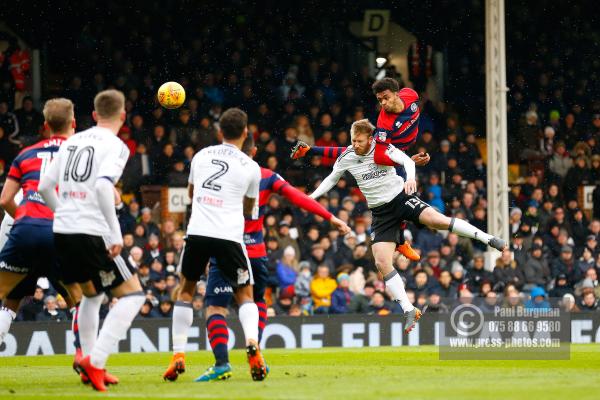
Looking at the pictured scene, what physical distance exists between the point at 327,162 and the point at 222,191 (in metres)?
9.82

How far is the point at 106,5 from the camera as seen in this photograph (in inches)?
Answer: 1027

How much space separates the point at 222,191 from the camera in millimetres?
9961

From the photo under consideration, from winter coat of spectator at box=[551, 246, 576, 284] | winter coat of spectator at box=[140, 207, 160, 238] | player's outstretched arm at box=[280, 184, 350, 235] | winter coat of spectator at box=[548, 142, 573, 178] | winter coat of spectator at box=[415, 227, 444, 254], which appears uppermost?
winter coat of spectator at box=[548, 142, 573, 178]

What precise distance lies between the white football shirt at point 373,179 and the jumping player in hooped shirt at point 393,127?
15 centimetres

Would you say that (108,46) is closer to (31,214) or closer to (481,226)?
(481,226)

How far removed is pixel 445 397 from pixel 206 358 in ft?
21.3

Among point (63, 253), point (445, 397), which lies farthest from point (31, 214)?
point (445, 397)

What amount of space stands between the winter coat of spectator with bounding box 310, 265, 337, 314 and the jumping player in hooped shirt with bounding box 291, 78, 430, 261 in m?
7.06

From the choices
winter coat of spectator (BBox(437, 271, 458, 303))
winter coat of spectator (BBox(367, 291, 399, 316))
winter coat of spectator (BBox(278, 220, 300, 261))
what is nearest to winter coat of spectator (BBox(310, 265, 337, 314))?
winter coat of spectator (BBox(367, 291, 399, 316))

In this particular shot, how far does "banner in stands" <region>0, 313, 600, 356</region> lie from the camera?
18.3 meters

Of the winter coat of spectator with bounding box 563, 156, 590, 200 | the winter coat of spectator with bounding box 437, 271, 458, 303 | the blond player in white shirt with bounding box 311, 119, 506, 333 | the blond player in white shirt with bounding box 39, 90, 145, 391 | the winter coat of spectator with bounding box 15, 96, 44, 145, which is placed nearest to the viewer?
the blond player in white shirt with bounding box 39, 90, 145, 391

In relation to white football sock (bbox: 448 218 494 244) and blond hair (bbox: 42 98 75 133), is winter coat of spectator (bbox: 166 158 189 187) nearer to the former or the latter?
white football sock (bbox: 448 218 494 244)

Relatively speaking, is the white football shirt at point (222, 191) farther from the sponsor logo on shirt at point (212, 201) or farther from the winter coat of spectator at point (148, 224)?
the winter coat of spectator at point (148, 224)

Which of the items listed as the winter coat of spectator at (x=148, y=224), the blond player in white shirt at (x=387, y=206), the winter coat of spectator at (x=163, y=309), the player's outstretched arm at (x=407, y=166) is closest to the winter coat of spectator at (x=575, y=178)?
the winter coat of spectator at (x=148, y=224)
